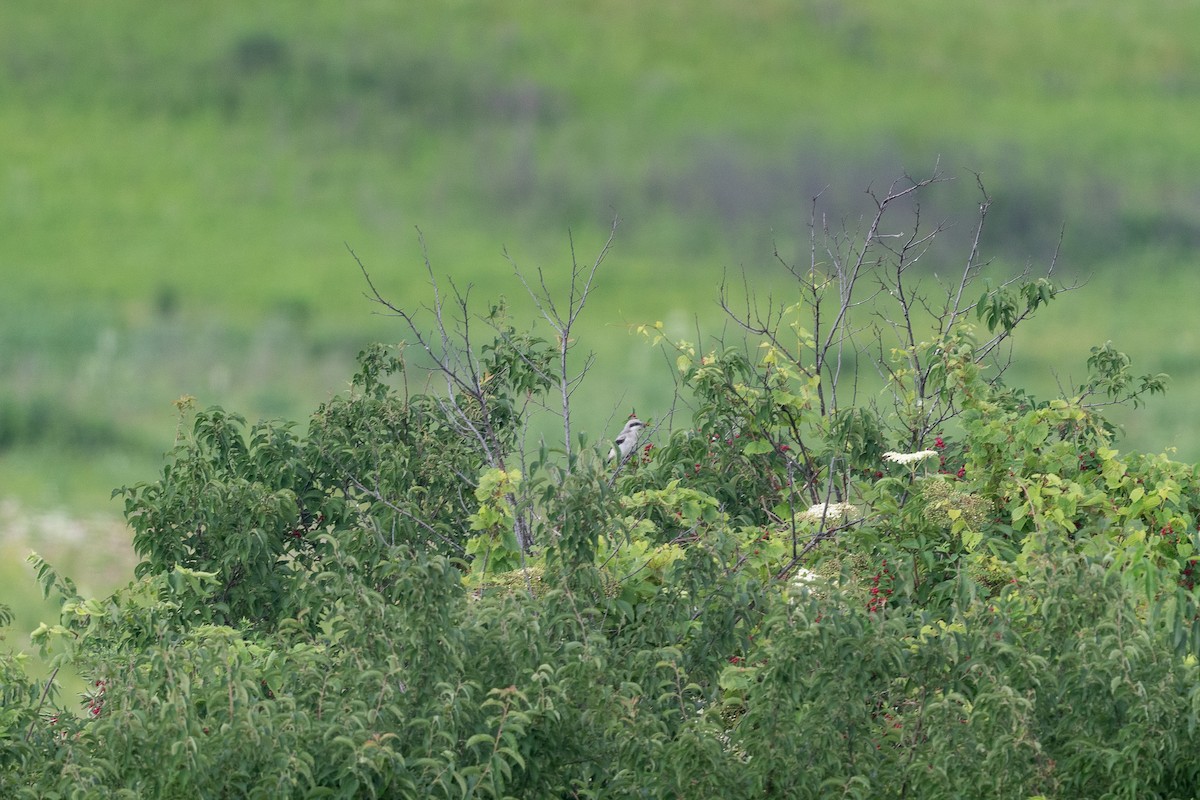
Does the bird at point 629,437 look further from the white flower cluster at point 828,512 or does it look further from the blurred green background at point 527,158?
the blurred green background at point 527,158

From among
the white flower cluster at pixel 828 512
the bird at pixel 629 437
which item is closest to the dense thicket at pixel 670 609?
the white flower cluster at pixel 828 512

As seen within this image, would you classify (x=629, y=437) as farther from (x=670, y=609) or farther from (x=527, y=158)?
(x=527, y=158)

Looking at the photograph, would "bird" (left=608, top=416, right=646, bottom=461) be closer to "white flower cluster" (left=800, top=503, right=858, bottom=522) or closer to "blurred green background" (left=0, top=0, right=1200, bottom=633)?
"white flower cluster" (left=800, top=503, right=858, bottom=522)

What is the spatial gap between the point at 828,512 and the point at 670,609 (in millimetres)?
1594

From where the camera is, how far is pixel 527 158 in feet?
168

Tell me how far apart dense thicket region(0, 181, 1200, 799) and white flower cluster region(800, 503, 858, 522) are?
0.09 feet

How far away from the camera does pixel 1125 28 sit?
54906 mm

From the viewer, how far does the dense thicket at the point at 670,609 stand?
23.8ft

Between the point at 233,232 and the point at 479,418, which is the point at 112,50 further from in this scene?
the point at 479,418

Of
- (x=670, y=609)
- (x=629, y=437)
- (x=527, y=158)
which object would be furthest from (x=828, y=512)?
(x=527, y=158)

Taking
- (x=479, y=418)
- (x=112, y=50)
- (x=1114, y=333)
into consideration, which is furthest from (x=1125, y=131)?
(x=479, y=418)

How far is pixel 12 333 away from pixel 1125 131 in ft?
91.1

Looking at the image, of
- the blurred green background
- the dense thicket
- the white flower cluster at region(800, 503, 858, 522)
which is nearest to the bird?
the dense thicket

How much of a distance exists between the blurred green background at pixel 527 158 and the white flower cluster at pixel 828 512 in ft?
109
